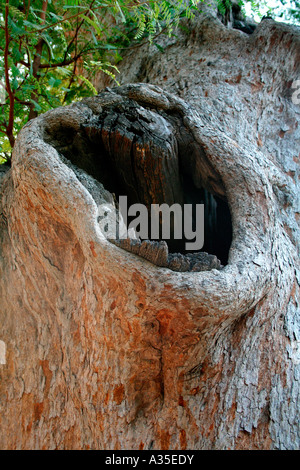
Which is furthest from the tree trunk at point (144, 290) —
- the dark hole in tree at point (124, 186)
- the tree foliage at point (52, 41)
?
the tree foliage at point (52, 41)

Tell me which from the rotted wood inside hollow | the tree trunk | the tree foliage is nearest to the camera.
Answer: the tree trunk

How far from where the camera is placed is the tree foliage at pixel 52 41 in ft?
7.18

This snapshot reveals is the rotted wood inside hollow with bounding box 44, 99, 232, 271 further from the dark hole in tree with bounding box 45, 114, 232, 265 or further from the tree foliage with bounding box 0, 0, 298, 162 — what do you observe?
the tree foliage with bounding box 0, 0, 298, 162

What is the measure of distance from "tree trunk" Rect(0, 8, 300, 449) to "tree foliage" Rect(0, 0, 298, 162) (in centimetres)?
51

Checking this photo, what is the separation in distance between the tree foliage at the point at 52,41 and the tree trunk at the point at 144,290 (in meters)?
0.51

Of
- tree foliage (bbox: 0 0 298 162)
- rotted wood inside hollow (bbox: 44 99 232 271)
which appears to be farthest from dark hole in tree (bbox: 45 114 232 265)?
tree foliage (bbox: 0 0 298 162)

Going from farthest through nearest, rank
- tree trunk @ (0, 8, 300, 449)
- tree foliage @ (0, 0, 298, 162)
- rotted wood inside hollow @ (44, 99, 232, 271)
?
tree foliage @ (0, 0, 298, 162)
rotted wood inside hollow @ (44, 99, 232, 271)
tree trunk @ (0, 8, 300, 449)

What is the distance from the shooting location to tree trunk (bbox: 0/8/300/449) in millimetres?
1486

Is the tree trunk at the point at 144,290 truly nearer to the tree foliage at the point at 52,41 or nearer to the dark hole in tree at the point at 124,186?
the dark hole in tree at the point at 124,186

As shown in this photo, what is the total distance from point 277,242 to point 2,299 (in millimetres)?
1261

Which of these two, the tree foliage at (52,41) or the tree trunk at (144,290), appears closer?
the tree trunk at (144,290)

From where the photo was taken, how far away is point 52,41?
8.64ft

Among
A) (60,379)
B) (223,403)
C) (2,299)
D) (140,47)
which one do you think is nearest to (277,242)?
(223,403)

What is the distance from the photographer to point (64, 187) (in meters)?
1.66
